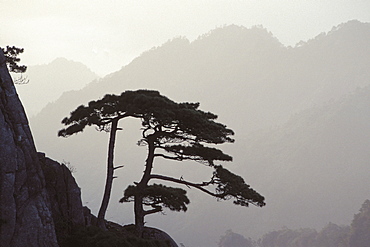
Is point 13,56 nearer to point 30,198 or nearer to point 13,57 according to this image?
point 13,57

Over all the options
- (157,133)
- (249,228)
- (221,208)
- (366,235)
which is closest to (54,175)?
(157,133)

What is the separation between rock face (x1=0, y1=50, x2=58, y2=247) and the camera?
12.6 meters

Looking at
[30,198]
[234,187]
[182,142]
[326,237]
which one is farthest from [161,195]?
[326,237]

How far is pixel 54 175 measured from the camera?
16.4 meters

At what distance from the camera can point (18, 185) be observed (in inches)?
521

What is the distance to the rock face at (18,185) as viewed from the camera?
497 inches

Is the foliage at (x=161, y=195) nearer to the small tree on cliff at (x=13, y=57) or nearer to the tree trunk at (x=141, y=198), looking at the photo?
the tree trunk at (x=141, y=198)

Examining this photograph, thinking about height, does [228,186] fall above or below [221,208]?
below

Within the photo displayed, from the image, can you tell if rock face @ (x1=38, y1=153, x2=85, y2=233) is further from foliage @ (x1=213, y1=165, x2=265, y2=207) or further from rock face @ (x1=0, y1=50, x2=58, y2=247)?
foliage @ (x1=213, y1=165, x2=265, y2=207)

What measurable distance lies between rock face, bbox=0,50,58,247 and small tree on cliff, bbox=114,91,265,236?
16.1 ft

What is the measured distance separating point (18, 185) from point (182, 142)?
7.70 metres

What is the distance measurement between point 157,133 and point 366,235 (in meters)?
83.4

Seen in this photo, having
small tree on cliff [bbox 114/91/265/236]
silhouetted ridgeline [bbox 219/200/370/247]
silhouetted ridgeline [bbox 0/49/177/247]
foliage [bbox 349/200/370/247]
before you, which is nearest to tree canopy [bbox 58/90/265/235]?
small tree on cliff [bbox 114/91/265/236]

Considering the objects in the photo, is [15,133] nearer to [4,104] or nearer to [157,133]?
[4,104]
